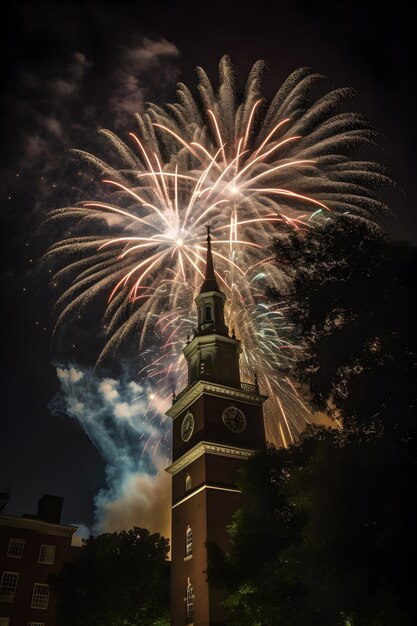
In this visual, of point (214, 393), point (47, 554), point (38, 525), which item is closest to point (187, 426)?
point (214, 393)

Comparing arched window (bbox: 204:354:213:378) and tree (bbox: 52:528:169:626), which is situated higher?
arched window (bbox: 204:354:213:378)

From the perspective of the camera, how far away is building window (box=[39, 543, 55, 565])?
43.7 meters

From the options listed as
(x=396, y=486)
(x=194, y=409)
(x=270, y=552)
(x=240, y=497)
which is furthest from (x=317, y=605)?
(x=194, y=409)

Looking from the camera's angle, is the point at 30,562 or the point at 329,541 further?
the point at 30,562

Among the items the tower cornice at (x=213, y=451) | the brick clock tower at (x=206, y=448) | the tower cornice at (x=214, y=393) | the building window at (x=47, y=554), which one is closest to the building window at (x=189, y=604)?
the brick clock tower at (x=206, y=448)

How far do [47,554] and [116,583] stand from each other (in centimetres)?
1407

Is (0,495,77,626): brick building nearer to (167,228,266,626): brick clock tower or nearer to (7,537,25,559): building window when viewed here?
(7,537,25,559): building window

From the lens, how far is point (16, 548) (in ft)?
141

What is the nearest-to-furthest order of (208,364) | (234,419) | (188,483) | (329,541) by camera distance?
(329,541) → (188,483) → (234,419) → (208,364)

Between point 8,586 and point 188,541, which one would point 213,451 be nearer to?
point 188,541

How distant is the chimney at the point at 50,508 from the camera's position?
46625 millimetres

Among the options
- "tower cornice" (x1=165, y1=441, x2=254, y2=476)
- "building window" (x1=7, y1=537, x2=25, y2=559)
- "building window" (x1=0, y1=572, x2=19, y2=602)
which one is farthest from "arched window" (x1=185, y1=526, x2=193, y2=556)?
"building window" (x1=7, y1=537, x2=25, y2=559)

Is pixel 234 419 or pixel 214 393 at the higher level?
pixel 214 393

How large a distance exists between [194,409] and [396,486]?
63.6 feet
